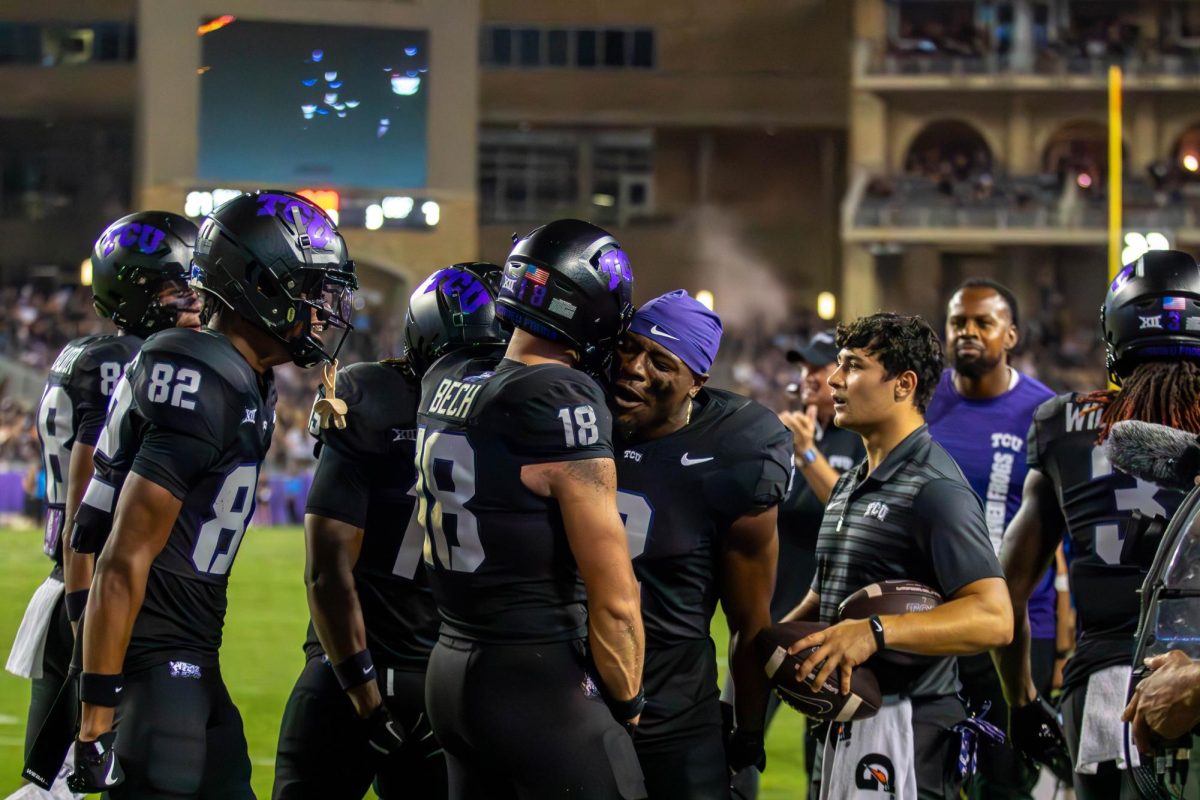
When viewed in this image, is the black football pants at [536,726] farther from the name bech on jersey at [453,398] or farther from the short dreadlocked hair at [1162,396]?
the short dreadlocked hair at [1162,396]

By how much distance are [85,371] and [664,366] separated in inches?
72.5

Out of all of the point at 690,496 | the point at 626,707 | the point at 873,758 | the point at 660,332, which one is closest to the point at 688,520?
the point at 690,496

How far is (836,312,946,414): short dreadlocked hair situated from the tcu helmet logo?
92 cm

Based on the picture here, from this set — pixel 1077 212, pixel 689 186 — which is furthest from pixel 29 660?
pixel 689 186

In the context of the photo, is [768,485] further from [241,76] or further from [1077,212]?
[1077,212]

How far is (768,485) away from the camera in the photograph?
12.2 feet

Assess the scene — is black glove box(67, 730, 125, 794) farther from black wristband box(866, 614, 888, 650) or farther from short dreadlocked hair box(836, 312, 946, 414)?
short dreadlocked hair box(836, 312, 946, 414)

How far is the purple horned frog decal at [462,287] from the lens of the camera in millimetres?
4258

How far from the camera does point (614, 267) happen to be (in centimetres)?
355

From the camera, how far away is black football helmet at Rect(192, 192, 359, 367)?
12.7 ft

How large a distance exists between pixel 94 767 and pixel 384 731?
2.91 ft

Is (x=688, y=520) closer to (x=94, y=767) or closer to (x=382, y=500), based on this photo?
(x=382, y=500)

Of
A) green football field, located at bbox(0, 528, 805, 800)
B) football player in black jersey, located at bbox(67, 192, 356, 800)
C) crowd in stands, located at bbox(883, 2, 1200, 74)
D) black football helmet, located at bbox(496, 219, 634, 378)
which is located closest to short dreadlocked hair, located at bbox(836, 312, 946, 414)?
black football helmet, located at bbox(496, 219, 634, 378)

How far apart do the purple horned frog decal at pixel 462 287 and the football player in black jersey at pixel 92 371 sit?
0.86 m
